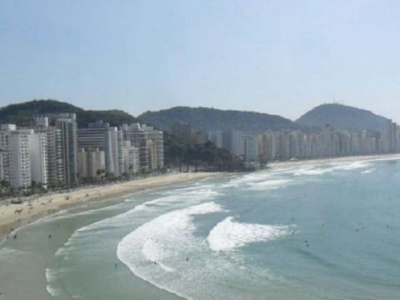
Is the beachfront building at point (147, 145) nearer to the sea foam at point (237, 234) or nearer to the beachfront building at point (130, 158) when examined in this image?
the beachfront building at point (130, 158)

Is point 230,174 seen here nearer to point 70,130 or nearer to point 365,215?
point 70,130

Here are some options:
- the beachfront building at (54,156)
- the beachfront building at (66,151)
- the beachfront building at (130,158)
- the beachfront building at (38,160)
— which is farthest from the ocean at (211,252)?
the beachfront building at (130,158)

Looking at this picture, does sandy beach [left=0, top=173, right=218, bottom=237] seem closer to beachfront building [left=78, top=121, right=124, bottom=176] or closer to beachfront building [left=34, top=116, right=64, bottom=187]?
beachfront building [left=34, top=116, right=64, bottom=187]

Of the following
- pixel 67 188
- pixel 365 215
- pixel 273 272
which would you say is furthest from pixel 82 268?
pixel 67 188

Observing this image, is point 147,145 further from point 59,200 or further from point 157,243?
point 157,243

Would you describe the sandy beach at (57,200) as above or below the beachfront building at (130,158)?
below

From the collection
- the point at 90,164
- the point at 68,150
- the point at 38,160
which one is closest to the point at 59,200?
the point at 38,160
